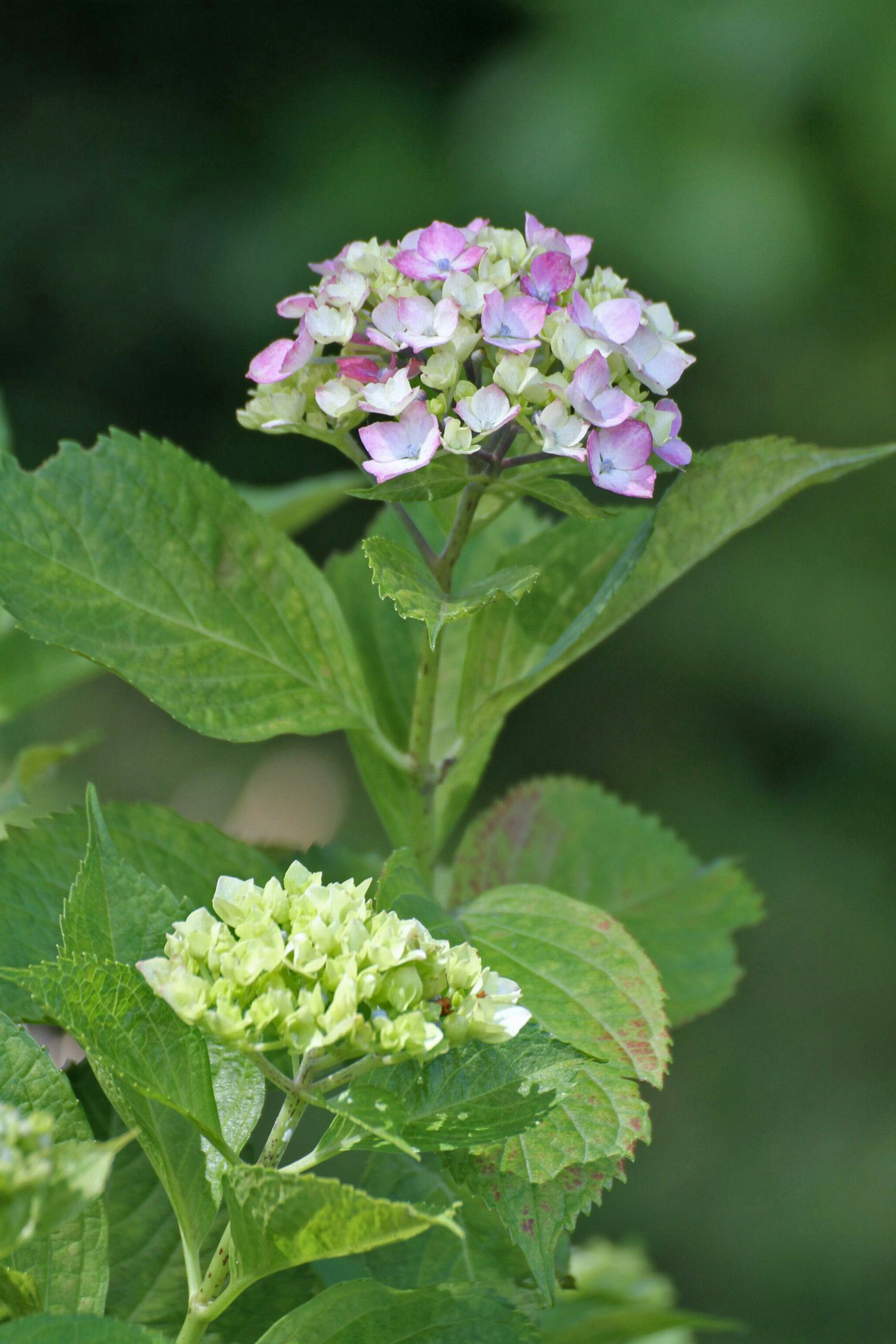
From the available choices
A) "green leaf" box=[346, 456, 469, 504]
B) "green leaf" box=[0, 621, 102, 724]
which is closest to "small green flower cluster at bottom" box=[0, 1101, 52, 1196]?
"green leaf" box=[346, 456, 469, 504]

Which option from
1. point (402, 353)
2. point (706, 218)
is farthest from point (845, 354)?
point (402, 353)

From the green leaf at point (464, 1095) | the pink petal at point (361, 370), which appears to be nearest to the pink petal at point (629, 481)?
the pink petal at point (361, 370)

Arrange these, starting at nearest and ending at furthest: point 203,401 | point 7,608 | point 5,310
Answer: point 7,608 < point 5,310 < point 203,401

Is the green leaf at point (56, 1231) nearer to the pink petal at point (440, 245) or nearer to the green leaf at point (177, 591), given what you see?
the green leaf at point (177, 591)

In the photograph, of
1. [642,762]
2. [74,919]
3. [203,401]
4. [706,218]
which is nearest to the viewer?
[74,919]

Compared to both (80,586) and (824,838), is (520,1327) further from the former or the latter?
(824,838)

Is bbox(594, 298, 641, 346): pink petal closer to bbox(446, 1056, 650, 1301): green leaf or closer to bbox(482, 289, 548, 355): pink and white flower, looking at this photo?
bbox(482, 289, 548, 355): pink and white flower

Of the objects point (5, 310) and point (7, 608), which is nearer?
point (7, 608)
